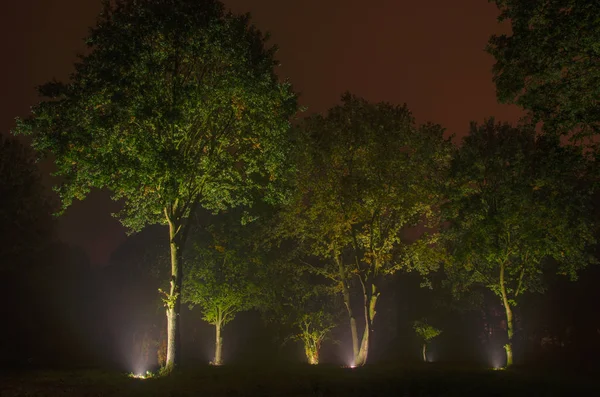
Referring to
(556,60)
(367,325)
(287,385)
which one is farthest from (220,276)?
(556,60)

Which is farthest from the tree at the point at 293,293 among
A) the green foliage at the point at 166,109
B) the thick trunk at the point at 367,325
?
the green foliage at the point at 166,109

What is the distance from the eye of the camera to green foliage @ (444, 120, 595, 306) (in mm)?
31188

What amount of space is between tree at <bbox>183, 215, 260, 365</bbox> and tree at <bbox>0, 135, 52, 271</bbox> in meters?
18.4

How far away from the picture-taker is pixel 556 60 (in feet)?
56.5

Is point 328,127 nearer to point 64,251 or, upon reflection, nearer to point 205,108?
point 205,108

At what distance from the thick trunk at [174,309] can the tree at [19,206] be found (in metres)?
27.7

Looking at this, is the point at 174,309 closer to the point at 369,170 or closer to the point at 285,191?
the point at 285,191

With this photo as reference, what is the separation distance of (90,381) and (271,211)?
1884 cm

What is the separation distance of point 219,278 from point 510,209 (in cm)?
Answer: 2488

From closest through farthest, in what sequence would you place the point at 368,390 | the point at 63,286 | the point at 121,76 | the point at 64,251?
the point at 368,390, the point at 121,76, the point at 63,286, the point at 64,251

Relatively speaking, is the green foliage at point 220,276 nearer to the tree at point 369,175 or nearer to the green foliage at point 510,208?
the tree at point 369,175

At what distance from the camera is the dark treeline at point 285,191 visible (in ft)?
70.5

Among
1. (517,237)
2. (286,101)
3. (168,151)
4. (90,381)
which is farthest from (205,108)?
(517,237)

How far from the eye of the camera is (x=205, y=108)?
78.8 ft
